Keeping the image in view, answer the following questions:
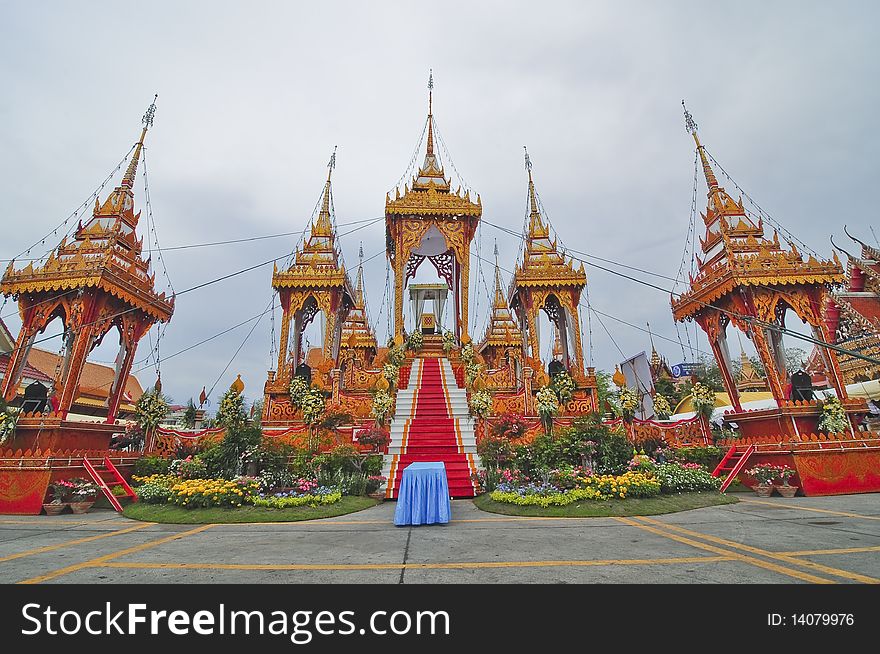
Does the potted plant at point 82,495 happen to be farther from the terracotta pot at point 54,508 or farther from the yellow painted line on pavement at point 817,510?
the yellow painted line on pavement at point 817,510

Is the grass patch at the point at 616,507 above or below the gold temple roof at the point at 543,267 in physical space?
below

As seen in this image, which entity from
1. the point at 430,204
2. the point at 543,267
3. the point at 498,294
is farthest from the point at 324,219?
the point at 498,294

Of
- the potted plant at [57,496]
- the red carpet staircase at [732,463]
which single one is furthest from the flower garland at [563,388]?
the potted plant at [57,496]

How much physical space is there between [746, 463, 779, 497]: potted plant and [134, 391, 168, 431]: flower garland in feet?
55.4

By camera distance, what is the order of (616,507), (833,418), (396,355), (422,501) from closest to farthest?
(422,501)
(616,507)
(833,418)
(396,355)

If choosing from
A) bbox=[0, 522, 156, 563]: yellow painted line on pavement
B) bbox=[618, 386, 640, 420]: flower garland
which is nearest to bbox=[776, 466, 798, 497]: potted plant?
bbox=[618, 386, 640, 420]: flower garland

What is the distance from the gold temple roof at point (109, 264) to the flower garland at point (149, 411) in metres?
3.41

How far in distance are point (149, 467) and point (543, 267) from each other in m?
17.1

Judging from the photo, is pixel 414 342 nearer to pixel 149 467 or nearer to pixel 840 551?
pixel 149 467

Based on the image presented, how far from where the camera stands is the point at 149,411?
1242 centimetres

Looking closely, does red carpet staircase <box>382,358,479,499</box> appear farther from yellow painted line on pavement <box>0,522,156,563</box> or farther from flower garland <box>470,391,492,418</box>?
yellow painted line on pavement <box>0,522,156,563</box>

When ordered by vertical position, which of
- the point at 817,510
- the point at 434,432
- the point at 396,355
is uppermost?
the point at 396,355

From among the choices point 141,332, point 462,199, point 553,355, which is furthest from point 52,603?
point 553,355

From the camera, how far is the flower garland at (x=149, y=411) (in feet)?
40.5
